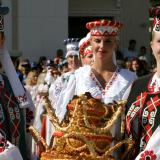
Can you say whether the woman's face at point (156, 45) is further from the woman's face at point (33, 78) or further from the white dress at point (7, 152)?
the woman's face at point (33, 78)

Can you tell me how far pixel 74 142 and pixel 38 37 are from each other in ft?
46.3

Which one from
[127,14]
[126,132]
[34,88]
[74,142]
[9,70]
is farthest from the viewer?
[127,14]

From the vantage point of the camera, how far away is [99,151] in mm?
3854

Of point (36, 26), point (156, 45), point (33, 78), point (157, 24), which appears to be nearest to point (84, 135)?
point (156, 45)

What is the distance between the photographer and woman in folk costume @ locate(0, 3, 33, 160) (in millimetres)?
4996

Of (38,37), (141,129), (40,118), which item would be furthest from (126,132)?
(38,37)

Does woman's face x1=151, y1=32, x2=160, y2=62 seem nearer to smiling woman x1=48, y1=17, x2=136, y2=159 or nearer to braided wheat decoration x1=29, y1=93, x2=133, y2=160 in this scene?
braided wheat decoration x1=29, y1=93, x2=133, y2=160

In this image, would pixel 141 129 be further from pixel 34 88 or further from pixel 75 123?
pixel 34 88

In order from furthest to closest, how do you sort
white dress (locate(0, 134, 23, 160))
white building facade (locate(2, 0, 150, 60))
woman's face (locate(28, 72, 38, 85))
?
white building facade (locate(2, 0, 150, 60)), woman's face (locate(28, 72, 38, 85)), white dress (locate(0, 134, 23, 160))

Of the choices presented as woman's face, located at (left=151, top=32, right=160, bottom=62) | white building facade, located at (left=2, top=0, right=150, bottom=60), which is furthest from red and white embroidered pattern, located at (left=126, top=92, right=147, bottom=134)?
white building facade, located at (left=2, top=0, right=150, bottom=60)

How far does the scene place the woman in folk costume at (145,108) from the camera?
4.18m

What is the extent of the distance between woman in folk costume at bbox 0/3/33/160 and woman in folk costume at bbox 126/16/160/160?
3.36 ft

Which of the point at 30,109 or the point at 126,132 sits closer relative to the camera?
the point at 126,132

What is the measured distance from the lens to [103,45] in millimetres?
5176
